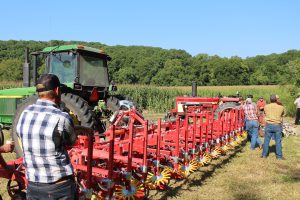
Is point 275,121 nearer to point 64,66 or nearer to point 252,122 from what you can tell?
point 252,122

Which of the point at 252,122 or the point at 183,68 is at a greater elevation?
the point at 183,68

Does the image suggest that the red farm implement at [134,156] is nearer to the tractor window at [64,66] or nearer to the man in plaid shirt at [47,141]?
the man in plaid shirt at [47,141]

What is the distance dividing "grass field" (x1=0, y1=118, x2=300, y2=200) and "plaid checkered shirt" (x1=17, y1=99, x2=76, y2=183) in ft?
8.55

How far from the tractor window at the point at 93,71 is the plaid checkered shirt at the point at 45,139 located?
5034 millimetres

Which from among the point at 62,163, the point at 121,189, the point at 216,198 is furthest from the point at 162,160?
the point at 62,163

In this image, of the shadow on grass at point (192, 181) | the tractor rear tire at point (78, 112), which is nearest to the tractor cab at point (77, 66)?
the tractor rear tire at point (78, 112)

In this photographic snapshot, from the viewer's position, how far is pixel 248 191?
18.5 ft

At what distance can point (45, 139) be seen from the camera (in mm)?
2545

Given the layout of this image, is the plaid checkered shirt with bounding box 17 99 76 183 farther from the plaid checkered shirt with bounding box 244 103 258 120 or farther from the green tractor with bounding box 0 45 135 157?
the plaid checkered shirt with bounding box 244 103 258 120

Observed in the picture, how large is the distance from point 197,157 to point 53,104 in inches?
166

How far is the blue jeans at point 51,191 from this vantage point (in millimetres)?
2607

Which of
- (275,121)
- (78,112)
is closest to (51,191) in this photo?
(78,112)

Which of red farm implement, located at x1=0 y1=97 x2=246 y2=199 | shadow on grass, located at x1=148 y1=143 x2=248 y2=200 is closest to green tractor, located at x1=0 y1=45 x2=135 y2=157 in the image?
red farm implement, located at x1=0 y1=97 x2=246 y2=199

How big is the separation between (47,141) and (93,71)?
216 inches
